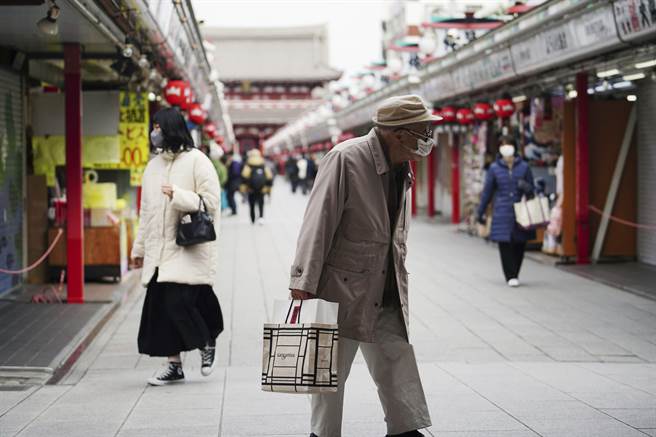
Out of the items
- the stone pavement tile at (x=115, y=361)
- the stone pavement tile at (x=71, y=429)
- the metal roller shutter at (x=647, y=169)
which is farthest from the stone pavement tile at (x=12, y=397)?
the metal roller shutter at (x=647, y=169)

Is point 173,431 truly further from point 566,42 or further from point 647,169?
point 647,169

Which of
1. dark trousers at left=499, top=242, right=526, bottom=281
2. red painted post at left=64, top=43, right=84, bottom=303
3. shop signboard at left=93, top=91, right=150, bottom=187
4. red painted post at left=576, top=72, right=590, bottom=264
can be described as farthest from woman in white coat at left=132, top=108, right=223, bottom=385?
red painted post at left=576, top=72, right=590, bottom=264

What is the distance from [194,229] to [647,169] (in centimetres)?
981

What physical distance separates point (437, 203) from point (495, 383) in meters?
21.8

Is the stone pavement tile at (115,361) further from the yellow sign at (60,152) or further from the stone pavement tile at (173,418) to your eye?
the yellow sign at (60,152)

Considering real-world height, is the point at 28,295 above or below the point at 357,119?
below

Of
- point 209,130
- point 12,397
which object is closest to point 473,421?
point 12,397

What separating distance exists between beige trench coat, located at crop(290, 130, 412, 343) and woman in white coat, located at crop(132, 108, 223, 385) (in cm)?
246

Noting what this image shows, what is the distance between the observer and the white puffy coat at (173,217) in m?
7.00

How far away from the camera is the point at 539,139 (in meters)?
17.0

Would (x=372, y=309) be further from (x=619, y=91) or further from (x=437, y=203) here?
(x=437, y=203)

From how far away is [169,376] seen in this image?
721cm

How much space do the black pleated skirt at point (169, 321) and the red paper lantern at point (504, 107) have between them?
1133 centimetres

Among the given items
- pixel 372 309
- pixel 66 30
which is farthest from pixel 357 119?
pixel 372 309
